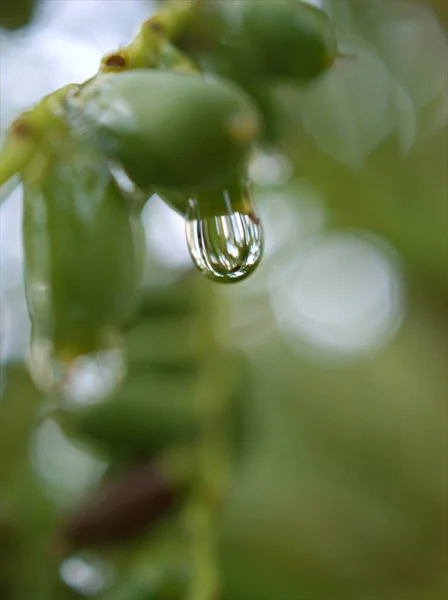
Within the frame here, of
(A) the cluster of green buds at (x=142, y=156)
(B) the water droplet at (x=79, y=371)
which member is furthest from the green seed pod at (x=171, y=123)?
(B) the water droplet at (x=79, y=371)

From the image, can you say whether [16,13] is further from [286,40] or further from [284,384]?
[284,384]

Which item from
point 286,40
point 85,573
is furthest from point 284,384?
point 286,40

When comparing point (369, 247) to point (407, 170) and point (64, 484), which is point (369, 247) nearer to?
point (407, 170)

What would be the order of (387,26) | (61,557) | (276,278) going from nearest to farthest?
(61,557), (387,26), (276,278)

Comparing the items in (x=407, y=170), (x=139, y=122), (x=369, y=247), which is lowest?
(x=369, y=247)

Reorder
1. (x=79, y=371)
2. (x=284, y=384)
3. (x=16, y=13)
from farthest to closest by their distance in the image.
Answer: (x=284, y=384)
(x=16, y=13)
(x=79, y=371)

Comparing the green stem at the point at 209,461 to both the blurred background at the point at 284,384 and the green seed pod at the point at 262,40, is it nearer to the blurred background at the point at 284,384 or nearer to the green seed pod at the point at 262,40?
the blurred background at the point at 284,384

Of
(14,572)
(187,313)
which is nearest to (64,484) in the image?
(14,572)
